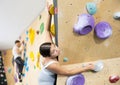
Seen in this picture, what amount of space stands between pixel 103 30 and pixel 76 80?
0.31 metres

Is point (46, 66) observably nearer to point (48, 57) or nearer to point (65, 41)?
point (48, 57)

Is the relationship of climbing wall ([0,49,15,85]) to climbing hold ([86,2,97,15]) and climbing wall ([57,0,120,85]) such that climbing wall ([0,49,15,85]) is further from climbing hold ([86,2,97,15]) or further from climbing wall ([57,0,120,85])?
climbing hold ([86,2,97,15])

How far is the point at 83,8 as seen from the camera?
1.19 meters

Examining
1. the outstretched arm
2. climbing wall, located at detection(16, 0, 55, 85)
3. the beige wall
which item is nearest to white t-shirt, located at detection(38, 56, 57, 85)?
the outstretched arm

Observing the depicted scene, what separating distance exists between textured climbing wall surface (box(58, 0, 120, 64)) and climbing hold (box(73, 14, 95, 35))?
0.06ft

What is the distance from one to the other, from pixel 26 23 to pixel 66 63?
1598 millimetres

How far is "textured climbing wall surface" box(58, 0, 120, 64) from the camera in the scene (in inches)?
46.2

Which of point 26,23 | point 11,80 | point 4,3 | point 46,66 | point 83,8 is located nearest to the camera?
point 83,8

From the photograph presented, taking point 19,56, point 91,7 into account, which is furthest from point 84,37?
point 19,56

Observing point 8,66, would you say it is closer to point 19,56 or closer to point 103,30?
point 19,56

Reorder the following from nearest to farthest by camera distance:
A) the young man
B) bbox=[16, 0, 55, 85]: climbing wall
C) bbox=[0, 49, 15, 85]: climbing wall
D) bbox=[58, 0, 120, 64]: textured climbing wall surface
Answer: bbox=[58, 0, 120, 64]: textured climbing wall surface
bbox=[16, 0, 55, 85]: climbing wall
the young man
bbox=[0, 49, 15, 85]: climbing wall

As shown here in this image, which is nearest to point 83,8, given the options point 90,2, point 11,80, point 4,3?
point 90,2

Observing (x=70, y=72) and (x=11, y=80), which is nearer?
(x=70, y=72)

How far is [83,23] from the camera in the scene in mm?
1222
